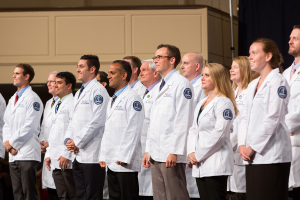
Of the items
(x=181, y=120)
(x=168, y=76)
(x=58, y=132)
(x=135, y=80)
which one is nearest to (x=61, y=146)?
(x=58, y=132)

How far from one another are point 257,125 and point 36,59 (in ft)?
17.2

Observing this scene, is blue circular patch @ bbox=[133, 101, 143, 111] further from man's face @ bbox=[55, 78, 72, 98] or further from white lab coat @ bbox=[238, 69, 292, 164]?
man's face @ bbox=[55, 78, 72, 98]

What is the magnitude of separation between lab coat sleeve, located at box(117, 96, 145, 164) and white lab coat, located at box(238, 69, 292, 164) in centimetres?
106

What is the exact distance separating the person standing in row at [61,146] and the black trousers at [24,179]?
0.18 meters

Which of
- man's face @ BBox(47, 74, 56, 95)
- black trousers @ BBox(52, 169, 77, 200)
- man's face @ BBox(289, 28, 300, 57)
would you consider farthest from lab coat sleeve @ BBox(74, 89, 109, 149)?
man's face @ BBox(289, 28, 300, 57)

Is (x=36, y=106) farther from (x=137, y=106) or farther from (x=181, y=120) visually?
(x=181, y=120)

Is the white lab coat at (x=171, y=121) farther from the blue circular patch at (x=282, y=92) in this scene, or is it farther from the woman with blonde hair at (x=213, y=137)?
the blue circular patch at (x=282, y=92)

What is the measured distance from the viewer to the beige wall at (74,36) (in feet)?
22.2

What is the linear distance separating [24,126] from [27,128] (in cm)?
4

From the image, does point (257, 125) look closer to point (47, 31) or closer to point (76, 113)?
point (76, 113)

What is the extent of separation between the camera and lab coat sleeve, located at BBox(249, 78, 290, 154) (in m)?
2.31

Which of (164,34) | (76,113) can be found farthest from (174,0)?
(76,113)

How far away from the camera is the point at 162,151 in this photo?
2.91m

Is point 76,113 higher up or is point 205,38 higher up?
point 205,38
